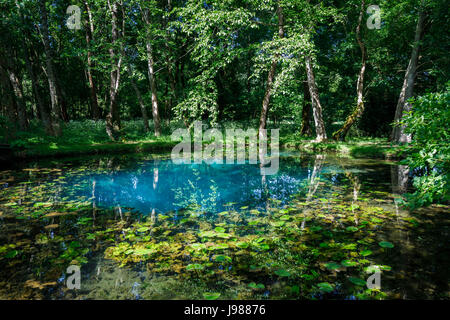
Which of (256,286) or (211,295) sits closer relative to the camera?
(211,295)

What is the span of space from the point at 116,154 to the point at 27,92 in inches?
1047

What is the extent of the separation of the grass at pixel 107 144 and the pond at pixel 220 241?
4116 mm

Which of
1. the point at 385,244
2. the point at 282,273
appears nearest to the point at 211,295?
the point at 282,273

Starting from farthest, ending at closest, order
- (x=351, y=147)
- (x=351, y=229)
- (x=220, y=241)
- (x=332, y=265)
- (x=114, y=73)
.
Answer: (x=114, y=73), (x=351, y=147), (x=351, y=229), (x=220, y=241), (x=332, y=265)

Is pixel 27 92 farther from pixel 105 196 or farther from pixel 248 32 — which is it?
pixel 105 196

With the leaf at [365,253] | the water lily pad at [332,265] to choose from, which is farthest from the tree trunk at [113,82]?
the leaf at [365,253]

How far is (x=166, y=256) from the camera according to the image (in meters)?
2.88

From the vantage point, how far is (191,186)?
671 centimetres

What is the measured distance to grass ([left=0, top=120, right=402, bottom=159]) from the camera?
9883mm

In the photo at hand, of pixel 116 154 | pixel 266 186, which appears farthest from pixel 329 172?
pixel 116 154

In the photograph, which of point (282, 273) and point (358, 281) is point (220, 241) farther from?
point (358, 281)

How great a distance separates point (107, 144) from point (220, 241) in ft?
37.2

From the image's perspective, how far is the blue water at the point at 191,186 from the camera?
5125mm

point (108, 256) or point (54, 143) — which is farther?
point (54, 143)
